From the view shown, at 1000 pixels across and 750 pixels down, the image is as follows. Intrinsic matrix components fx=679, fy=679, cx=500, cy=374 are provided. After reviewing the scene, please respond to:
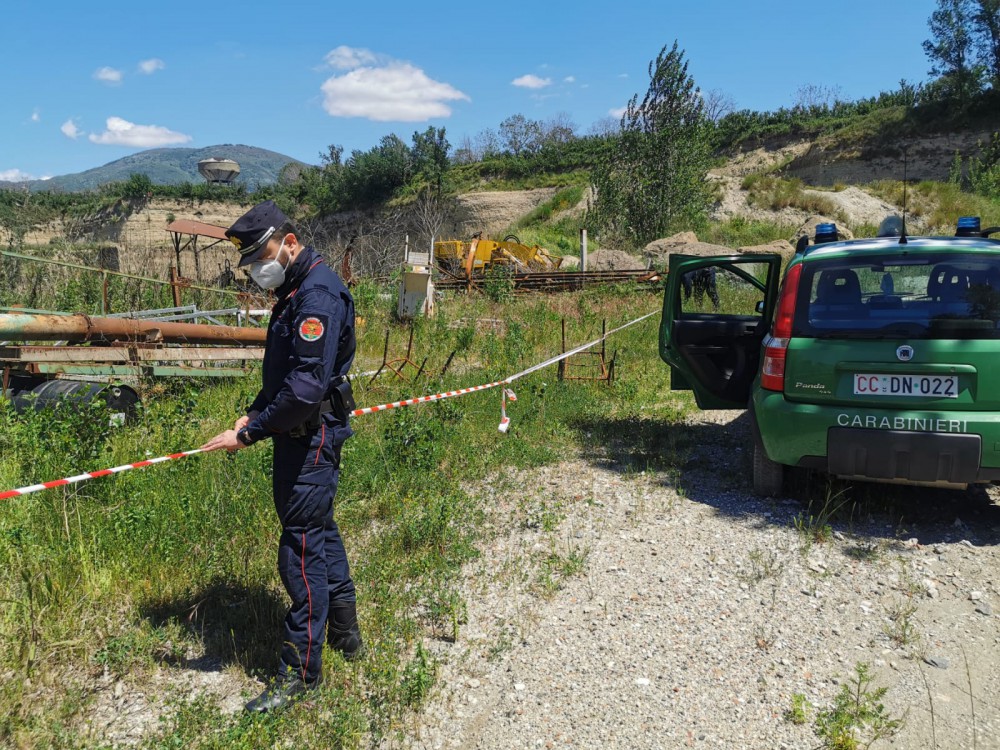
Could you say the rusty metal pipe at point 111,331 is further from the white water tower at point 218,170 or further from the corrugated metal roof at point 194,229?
the white water tower at point 218,170

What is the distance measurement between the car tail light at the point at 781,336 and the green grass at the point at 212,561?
1.37m

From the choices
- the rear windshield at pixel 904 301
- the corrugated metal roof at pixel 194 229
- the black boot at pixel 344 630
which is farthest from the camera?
the corrugated metal roof at pixel 194 229

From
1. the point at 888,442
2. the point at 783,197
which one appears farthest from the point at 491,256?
the point at 888,442

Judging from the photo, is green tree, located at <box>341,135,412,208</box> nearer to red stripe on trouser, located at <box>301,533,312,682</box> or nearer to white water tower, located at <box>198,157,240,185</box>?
white water tower, located at <box>198,157,240,185</box>

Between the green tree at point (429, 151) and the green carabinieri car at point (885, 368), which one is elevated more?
the green tree at point (429, 151)

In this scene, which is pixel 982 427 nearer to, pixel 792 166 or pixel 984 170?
pixel 984 170

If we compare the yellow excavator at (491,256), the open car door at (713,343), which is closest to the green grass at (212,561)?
the open car door at (713,343)

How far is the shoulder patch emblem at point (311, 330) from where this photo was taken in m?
2.65

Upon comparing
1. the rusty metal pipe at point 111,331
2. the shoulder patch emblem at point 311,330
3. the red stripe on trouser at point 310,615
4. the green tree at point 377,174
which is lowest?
the red stripe on trouser at point 310,615

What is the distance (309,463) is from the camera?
279cm

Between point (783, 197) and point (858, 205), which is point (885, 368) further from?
point (783, 197)

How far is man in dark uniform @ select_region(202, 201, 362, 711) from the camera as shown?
2.66 metres

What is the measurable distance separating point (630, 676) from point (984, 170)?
30.6 m

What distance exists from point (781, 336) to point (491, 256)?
54.8ft
